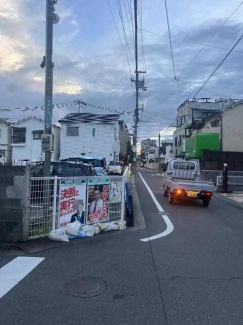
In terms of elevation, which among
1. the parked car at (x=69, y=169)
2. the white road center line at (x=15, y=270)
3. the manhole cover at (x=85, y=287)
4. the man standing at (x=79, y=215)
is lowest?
the white road center line at (x=15, y=270)

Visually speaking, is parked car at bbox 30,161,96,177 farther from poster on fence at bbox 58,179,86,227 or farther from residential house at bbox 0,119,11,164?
residential house at bbox 0,119,11,164

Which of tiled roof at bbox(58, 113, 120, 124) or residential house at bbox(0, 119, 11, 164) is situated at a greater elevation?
tiled roof at bbox(58, 113, 120, 124)

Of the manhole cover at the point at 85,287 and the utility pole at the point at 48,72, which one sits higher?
the utility pole at the point at 48,72

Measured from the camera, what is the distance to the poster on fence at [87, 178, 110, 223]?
7161 millimetres

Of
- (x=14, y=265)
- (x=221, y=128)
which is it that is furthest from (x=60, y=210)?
(x=221, y=128)

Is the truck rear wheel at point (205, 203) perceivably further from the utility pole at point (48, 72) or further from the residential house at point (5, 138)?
the residential house at point (5, 138)

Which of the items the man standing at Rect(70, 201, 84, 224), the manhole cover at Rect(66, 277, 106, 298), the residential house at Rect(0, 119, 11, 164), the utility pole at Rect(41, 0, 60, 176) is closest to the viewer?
the manhole cover at Rect(66, 277, 106, 298)

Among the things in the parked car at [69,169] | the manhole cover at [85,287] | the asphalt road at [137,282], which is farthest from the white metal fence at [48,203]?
the parked car at [69,169]

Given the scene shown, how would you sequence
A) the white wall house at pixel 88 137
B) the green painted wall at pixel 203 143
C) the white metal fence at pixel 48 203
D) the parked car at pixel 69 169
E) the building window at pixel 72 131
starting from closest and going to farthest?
the white metal fence at pixel 48 203
the parked car at pixel 69 169
the green painted wall at pixel 203 143
the white wall house at pixel 88 137
the building window at pixel 72 131

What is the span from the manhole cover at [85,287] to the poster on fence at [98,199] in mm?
2919

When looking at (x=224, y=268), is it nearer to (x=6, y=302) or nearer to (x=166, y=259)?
(x=166, y=259)

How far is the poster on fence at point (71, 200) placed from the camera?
21.3ft

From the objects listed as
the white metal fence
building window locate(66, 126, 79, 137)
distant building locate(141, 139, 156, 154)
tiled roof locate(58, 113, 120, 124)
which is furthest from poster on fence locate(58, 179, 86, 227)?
distant building locate(141, 139, 156, 154)

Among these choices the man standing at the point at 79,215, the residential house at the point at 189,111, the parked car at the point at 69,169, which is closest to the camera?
the man standing at the point at 79,215
